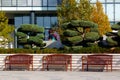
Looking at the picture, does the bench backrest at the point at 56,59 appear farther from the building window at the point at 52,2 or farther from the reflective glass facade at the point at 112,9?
the building window at the point at 52,2

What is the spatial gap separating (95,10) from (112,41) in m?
18.6

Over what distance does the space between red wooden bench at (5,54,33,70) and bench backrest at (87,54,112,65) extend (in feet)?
10.1

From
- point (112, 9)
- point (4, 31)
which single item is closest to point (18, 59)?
point (4, 31)

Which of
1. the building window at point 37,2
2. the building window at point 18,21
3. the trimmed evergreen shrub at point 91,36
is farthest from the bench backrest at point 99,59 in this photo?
the building window at point 18,21

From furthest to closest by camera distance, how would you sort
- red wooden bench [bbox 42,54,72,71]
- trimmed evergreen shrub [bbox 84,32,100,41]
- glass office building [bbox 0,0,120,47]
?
glass office building [bbox 0,0,120,47]
trimmed evergreen shrub [bbox 84,32,100,41]
red wooden bench [bbox 42,54,72,71]

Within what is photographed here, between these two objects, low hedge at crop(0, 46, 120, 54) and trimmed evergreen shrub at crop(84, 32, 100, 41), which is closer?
low hedge at crop(0, 46, 120, 54)

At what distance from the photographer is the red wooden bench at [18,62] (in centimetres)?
2125

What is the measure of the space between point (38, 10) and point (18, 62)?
3184cm

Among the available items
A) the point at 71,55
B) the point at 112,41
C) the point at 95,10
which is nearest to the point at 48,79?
the point at 71,55

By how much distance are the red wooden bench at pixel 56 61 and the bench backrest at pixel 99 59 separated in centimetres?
104

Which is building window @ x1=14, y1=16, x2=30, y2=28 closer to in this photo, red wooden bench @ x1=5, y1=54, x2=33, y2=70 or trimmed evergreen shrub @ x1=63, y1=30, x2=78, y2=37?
trimmed evergreen shrub @ x1=63, y1=30, x2=78, y2=37

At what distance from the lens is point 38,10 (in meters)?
52.8

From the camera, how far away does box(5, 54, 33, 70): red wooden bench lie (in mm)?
21250

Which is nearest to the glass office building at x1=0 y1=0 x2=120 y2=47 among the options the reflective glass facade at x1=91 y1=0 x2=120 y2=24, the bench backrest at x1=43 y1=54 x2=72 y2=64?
the reflective glass facade at x1=91 y1=0 x2=120 y2=24
